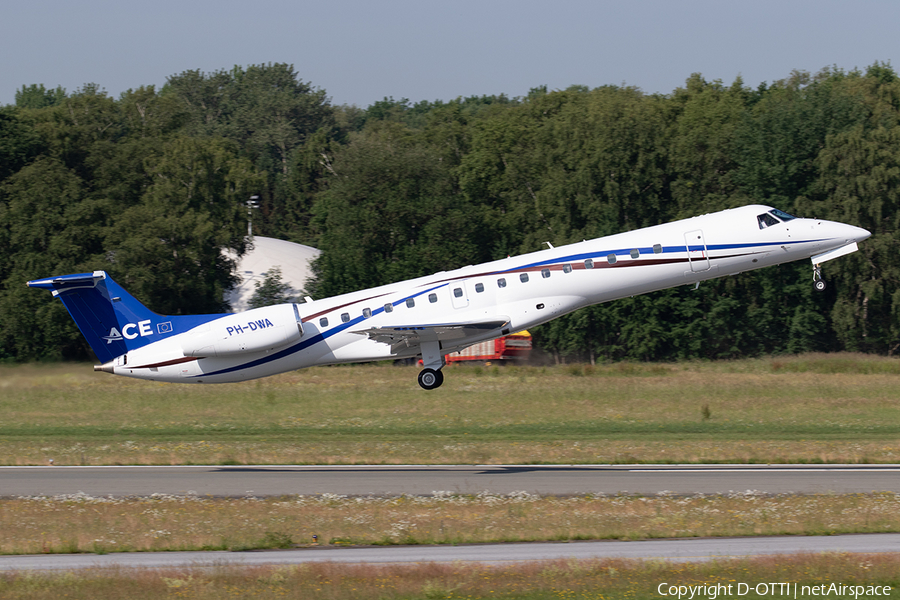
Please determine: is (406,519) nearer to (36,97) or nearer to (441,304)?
(441,304)

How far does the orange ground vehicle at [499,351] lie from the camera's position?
47781 mm

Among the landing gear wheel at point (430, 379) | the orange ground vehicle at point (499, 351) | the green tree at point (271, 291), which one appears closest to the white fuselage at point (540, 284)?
the landing gear wheel at point (430, 379)

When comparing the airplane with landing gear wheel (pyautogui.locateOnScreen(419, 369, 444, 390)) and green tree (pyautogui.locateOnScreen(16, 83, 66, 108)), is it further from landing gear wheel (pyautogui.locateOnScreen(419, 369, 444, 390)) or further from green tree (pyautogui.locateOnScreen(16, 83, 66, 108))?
green tree (pyautogui.locateOnScreen(16, 83, 66, 108))

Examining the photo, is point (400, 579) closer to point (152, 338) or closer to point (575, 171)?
point (152, 338)

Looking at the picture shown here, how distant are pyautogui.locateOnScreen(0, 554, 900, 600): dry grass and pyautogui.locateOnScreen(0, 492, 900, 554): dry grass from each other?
233cm

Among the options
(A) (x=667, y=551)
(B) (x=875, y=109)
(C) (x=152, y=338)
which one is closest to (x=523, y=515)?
(A) (x=667, y=551)

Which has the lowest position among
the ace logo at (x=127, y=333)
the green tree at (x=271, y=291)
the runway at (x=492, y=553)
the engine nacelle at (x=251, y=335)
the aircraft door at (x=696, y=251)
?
the runway at (x=492, y=553)

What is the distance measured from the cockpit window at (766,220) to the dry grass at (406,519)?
812 cm

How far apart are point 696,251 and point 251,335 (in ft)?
39.9

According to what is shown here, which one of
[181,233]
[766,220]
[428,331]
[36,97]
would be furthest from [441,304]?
[36,97]

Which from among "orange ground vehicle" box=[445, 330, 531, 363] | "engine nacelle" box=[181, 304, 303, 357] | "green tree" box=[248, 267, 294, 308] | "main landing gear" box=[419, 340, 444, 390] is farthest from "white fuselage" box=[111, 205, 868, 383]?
"green tree" box=[248, 267, 294, 308]

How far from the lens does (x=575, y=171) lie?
187 ft

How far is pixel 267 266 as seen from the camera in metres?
60.3

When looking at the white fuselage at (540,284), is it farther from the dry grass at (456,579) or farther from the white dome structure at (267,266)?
the white dome structure at (267,266)
